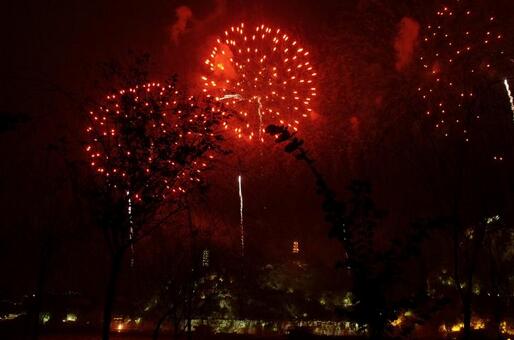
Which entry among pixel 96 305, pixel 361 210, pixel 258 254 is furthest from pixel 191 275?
pixel 258 254

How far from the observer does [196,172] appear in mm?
14539

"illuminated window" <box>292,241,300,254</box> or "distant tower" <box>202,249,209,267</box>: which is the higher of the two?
"illuminated window" <box>292,241,300,254</box>

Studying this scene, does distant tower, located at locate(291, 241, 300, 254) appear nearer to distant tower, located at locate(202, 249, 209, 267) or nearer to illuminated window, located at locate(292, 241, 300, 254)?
illuminated window, located at locate(292, 241, 300, 254)

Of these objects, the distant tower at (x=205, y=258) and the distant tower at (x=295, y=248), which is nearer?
the distant tower at (x=205, y=258)

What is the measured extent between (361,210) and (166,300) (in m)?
20.1

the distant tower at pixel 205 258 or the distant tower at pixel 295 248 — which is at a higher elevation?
the distant tower at pixel 295 248

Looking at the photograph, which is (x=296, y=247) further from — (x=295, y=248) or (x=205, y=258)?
(x=205, y=258)

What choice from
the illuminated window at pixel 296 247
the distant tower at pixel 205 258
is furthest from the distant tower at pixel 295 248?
the distant tower at pixel 205 258

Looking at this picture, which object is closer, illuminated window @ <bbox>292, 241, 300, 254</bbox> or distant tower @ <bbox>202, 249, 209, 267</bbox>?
distant tower @ <bbox>202, 249, 209, 267</bbox>

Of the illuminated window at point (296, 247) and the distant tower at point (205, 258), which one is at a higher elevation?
the illuminated window at point (296, 247)

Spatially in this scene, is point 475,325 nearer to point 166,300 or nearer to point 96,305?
point 166,300

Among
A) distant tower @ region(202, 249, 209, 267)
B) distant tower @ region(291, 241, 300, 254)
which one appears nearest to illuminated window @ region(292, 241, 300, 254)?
distant tower @ region(291, 241, 300, 254)

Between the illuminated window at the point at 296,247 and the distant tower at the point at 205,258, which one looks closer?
the distant tower at the point at 205,258

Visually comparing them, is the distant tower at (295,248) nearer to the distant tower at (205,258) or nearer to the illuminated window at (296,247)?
the illuminated window at (296,247)
